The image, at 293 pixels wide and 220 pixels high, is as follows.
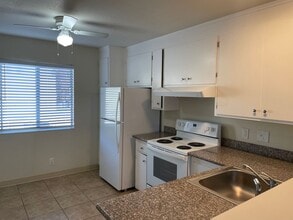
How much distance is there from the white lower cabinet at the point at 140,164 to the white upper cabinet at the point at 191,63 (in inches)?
37.1

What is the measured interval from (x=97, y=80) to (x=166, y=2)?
8.20 feet

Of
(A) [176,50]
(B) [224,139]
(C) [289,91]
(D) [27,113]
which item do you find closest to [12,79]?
(D) [27,113]

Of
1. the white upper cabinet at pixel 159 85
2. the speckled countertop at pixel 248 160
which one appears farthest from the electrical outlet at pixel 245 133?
the white upper cabinet at pixel 159 85

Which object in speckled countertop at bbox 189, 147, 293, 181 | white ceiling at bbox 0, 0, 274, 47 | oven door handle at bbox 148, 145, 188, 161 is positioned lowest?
oven door handle at bbox 148, 145, 188, 161

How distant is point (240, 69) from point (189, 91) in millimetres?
633

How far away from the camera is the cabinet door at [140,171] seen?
124 inches

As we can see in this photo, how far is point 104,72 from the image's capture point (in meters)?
4.02

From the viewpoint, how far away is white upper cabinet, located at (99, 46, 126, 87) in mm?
3883

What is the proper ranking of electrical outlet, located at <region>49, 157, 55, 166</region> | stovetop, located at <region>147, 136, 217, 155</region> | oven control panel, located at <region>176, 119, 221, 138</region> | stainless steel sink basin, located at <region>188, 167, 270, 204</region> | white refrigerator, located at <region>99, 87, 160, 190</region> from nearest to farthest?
stainless steel sink basin, located at <region>188, 167, 270, 204</region> → stovetop, located at <region>147, 136, 217, 155</region> → oven control panel, located at <region>176, 119, 221, 138</region> → white refrigerator, located at <region>99, 87, 160, 190</region> → electrical outlet, located at <region>49, 157, 55, 166</region>

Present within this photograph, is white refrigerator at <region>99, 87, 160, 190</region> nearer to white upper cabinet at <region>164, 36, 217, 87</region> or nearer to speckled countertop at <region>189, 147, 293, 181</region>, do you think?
white upper cabinet at <region>164, 36, 217, 87</region>

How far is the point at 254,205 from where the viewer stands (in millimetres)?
828

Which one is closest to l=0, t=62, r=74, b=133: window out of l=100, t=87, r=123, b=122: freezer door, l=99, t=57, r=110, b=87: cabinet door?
l=99, t=57, r=110, b=87: cabinet door

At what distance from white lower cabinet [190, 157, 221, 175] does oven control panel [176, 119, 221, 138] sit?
0.53 meters

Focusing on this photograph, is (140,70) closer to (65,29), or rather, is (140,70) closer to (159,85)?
(159,85)
